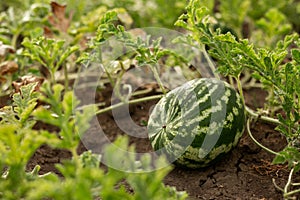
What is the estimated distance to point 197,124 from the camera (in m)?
2.69

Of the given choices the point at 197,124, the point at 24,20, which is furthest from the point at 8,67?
the point at 197,124

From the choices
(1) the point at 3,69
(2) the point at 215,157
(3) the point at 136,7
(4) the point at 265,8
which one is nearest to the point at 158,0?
(3) the point at 136,7

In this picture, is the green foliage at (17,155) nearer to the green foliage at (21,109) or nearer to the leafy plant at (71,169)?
the leafy plant at (71,169)

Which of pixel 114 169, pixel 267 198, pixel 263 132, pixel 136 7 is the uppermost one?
pixel 136 7

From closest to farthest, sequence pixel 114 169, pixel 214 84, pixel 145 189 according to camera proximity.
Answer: pixel 145 189 < pixel 114 169 < pixel 214 84

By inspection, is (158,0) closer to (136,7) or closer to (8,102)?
(136,7)

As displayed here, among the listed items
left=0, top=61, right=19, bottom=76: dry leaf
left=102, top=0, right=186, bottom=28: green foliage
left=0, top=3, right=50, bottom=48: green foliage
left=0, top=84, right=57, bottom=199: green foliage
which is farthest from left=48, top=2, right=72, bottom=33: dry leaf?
left=0, top=84, right=57, bottom=199: green foliage

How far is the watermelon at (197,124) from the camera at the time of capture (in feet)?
8.82

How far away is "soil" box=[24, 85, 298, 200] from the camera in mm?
2727

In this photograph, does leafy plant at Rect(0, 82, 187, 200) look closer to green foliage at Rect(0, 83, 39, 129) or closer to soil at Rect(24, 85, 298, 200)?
green foliage at Rect(0, 83, 39, 129)

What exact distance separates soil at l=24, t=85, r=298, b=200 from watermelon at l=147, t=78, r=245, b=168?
0.31 feet

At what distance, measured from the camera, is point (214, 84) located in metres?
2.85

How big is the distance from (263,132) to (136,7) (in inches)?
68.2

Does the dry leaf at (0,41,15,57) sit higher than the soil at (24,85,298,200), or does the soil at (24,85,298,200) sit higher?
the dry leaf at (0,41,15,57)
